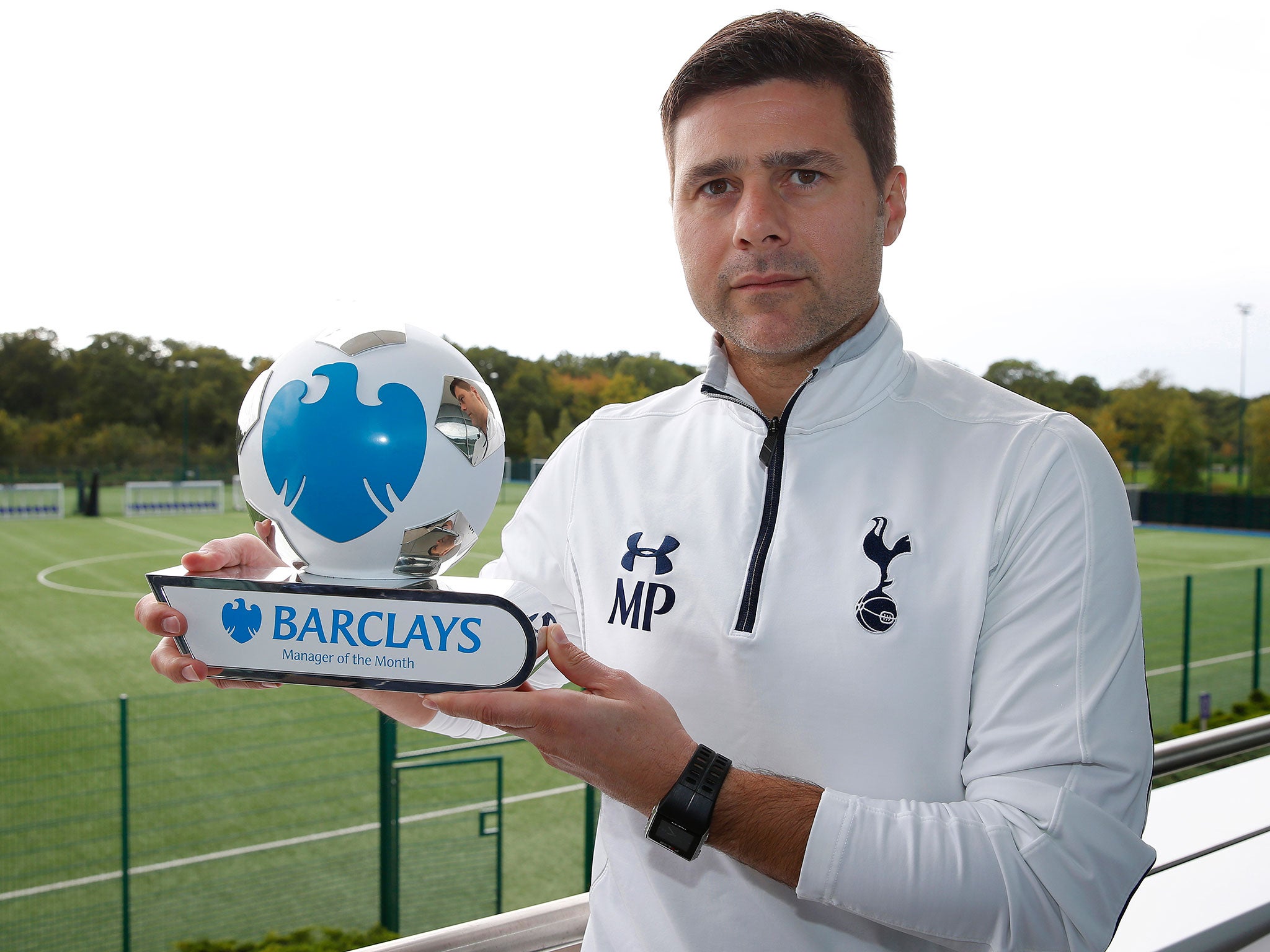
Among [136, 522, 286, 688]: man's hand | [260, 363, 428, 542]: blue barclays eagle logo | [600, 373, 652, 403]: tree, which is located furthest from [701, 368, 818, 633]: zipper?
[600, 373, 652, 403]: tree

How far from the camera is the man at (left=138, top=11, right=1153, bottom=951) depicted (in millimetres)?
826

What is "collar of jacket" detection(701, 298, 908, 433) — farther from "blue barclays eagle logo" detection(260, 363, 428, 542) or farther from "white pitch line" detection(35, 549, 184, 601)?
"white pitch line" detection(35, 549, 184, 601)

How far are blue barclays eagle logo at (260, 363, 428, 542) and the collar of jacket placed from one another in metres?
0.44

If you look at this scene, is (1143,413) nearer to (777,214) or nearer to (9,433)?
(777,214)

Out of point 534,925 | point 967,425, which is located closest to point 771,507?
point 967,425

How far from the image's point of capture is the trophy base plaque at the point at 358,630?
878mm

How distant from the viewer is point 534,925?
1.38 metres

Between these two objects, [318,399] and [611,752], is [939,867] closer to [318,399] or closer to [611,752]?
[611,752]

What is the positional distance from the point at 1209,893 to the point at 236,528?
818 inches

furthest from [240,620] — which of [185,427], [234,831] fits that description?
[185,427]

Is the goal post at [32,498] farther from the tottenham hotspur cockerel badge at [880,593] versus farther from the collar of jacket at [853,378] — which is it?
the tottenham hotspur cockerel badge at [880,593]

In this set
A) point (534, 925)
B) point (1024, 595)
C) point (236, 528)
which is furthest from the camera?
point (236, 528)

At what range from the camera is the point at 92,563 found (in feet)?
56.1

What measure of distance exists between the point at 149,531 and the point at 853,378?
22870 mm
